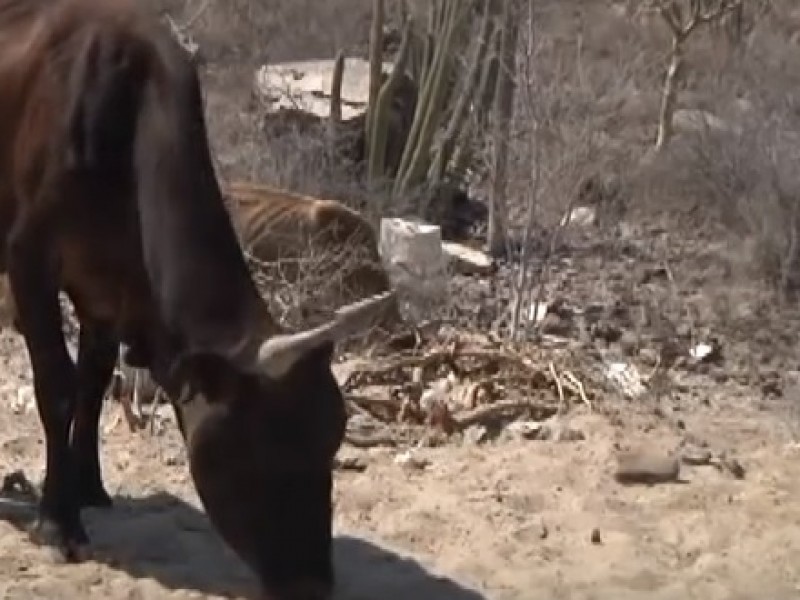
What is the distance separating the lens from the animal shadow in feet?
22.6

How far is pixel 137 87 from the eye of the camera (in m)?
6.80

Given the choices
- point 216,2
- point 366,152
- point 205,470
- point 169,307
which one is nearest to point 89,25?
point 169,307

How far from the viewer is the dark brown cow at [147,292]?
6148 mm

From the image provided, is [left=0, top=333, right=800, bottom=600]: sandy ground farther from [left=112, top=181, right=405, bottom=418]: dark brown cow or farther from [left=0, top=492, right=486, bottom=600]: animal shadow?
[left=112, top=181, right=405, bottom=418]: dark brown cow

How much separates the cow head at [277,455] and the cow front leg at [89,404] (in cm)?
119

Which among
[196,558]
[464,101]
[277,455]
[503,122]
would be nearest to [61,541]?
[196,558]

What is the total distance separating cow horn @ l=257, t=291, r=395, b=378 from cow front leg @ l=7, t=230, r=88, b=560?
3.61 feet

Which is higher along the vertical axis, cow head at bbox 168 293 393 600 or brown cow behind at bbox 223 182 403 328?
cow head at bbox 168 293 393 600

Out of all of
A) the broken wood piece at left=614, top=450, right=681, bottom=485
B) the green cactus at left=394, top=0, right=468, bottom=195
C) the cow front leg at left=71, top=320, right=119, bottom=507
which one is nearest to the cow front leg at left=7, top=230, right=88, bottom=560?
the cow front leg at left=71, top=320, right=119, bottom=507

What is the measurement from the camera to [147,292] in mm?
6734

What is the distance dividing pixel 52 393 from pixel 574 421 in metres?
3.17

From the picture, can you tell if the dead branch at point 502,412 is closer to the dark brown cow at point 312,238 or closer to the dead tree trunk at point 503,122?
the dark brown cow at point 312,238

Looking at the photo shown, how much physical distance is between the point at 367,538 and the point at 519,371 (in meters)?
2.69

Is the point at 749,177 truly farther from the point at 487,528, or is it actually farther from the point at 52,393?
the point at 52,393
